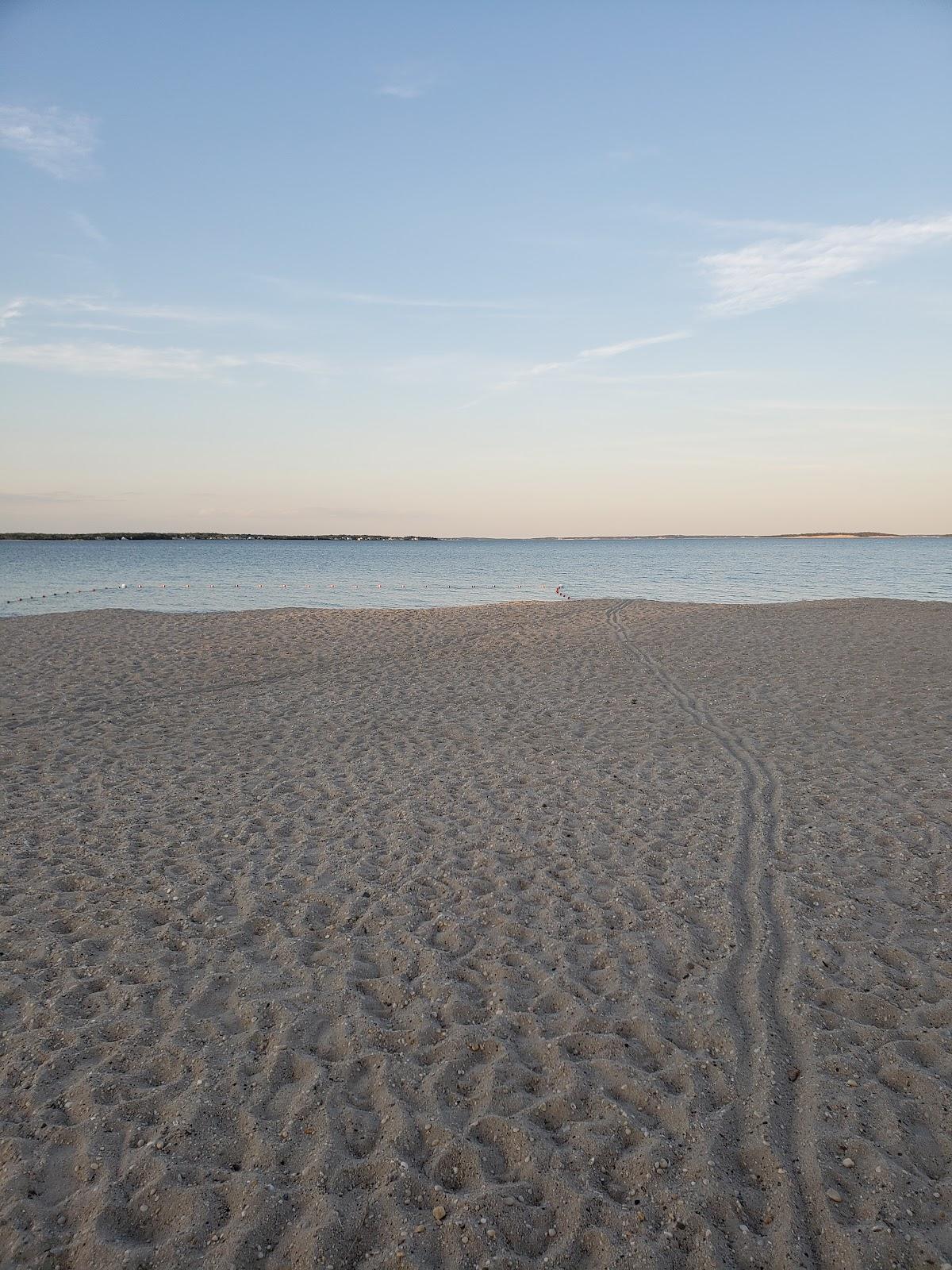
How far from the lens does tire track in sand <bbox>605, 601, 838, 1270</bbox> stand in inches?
111

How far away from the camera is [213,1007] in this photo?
4086 mm

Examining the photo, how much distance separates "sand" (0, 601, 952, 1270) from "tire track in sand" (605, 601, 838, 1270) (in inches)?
0.7

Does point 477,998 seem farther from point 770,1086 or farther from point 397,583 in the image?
point 397,583

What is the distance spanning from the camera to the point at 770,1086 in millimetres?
3557

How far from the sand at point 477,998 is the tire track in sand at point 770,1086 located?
17 millimetres

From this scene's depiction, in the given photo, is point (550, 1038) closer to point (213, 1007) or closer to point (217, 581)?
point (213, 1007)

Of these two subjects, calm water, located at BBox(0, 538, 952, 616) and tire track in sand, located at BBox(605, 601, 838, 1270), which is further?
calm water, located at BBox(0, 538, 952, 616)

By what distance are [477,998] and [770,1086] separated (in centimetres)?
153

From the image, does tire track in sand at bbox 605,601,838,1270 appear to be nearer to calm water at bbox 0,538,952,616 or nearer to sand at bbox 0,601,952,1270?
sand at bbox 0,601,952,1270

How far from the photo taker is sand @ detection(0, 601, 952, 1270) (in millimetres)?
2883

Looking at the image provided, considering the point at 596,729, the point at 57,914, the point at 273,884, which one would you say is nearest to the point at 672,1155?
the point at 273,884

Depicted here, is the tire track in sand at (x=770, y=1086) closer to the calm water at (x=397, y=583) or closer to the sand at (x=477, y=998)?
the sand at (x=477, y=998)

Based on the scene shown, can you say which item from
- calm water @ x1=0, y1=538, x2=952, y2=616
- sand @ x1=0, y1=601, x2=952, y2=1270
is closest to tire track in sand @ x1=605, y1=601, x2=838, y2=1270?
sand @ x1=0, y1=601, x2=952, y2=1270

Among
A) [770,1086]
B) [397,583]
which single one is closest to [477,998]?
[770,1086]
